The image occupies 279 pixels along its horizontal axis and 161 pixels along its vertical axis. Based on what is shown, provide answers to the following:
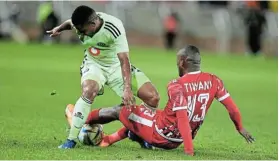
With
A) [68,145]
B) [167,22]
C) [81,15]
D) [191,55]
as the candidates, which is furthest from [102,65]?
[167,22]

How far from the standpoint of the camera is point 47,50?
124 feet

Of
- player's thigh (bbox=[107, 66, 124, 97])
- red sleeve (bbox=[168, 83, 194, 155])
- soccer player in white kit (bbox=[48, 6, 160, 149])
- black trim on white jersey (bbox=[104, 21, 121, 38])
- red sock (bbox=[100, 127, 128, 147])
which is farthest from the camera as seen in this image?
player's thigh (bbox=[107, 66, 124, 97])

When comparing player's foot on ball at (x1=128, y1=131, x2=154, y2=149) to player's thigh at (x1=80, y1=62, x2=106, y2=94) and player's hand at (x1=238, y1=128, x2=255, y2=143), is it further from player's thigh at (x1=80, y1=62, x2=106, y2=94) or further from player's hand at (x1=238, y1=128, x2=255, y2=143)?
player's hand at (x1=238, y1=128, x2=255, y2=143)

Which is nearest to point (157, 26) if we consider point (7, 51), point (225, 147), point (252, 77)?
point (7, 51)

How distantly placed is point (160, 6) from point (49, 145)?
32087 millimetres

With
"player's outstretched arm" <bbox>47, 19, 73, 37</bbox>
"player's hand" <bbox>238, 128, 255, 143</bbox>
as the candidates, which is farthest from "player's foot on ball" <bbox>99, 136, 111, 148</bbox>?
"player's hand" <bbox>238, 128, 255, 143</bbox>

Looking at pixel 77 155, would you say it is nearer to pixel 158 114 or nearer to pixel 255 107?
pixel 158 114

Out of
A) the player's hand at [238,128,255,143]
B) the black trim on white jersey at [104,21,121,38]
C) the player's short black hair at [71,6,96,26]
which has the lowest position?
the player's hand at [238,128,255,143]

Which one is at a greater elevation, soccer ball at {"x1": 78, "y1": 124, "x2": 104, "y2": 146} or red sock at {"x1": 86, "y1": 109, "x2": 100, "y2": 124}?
red sock at {"x1": 86, "y1": 109, "x2": 100, "y2": 124}

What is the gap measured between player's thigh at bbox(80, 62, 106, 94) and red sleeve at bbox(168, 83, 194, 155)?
1259 millimetres

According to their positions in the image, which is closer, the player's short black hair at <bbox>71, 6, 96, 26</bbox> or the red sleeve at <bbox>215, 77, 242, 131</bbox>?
the red sleeve at <bbox>215, 77, 242, 131</bbox>

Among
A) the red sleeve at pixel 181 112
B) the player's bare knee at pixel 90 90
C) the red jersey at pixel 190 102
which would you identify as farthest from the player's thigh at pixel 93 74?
the red sleeve at pixel 181 112

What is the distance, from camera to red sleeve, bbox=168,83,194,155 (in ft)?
35.8

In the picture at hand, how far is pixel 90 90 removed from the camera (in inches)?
459
